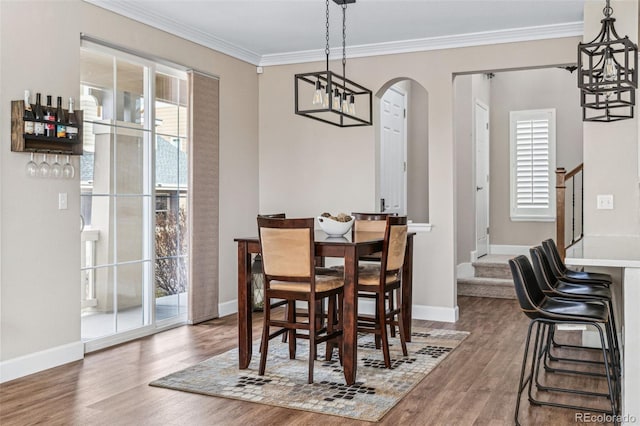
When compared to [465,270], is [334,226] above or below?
above

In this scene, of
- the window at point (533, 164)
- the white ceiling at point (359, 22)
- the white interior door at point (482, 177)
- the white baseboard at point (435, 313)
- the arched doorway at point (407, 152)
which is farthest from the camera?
the window at point (533, 164)

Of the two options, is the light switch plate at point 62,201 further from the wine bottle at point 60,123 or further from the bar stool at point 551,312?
the bar stool at point 551,312

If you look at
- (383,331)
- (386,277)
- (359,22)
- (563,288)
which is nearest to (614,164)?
(563,288)

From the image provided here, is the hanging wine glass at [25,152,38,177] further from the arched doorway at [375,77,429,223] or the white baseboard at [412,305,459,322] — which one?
the arched doorway at [375,77,429,223]

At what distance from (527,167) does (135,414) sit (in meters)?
6.76

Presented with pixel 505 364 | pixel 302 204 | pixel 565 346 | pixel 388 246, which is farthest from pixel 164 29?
pixel 565 346

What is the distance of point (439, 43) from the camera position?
576cm

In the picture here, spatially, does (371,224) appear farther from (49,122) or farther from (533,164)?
(533,164)

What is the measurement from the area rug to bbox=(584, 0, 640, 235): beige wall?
1554mm

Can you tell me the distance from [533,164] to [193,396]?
21.0 ft

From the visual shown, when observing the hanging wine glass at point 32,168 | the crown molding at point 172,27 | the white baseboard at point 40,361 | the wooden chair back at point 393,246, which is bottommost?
the white baseboard at point 40,361

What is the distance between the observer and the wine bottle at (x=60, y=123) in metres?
4.00

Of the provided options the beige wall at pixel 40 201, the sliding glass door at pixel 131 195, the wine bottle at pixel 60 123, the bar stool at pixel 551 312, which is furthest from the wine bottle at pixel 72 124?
the bar stool at pixel 551 312

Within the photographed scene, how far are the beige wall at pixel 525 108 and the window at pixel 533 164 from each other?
0.08m
